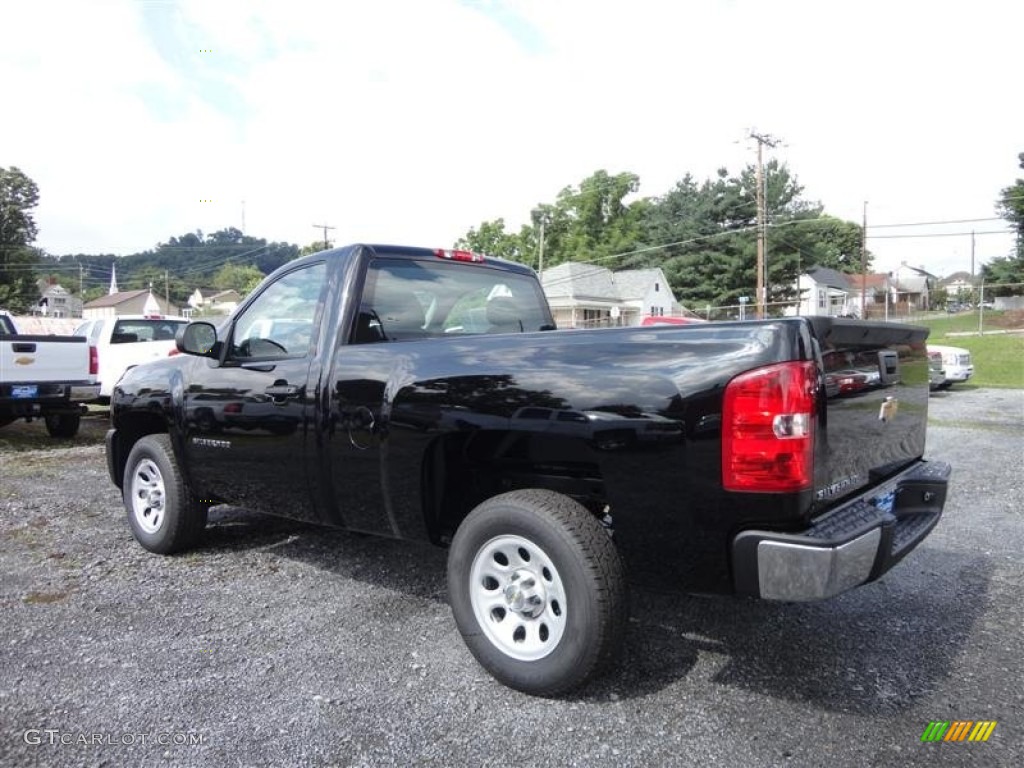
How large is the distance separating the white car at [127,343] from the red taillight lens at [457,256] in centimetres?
862

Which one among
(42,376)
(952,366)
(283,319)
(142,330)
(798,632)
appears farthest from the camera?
(952,366)

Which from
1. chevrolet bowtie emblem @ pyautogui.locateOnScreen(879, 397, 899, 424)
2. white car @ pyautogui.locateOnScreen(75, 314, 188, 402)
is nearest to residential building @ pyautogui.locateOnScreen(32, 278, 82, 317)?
white car @ pyautogui.locateOnScreen(75, 314, 188, 402)

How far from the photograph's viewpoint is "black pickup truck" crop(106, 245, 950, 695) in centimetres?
256

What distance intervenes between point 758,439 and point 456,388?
1.26m

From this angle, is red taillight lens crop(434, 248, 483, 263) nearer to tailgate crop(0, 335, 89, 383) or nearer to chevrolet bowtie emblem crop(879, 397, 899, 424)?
chevrolet bowtie emblem crop(879, 397, 899, 424)

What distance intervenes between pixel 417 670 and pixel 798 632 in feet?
6.03

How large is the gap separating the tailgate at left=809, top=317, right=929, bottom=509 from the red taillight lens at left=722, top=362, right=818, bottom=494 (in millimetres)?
132

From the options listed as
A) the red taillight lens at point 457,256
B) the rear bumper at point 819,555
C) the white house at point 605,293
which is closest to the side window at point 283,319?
the red taillight lens at point 457,256

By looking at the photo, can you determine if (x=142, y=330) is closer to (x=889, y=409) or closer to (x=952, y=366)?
(x=889, y=409)

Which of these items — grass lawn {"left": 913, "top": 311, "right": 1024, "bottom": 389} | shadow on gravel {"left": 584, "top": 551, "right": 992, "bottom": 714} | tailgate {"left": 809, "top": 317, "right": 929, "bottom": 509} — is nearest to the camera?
tailgate {"left": 809, "top": 317, "right": 929, "bottom": 509}

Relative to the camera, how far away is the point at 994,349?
29219 mm

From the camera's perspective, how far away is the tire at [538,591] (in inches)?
109

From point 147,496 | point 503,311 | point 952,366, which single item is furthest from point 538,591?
point 952,366

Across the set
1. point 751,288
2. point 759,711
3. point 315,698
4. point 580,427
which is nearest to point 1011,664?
point 759,711
